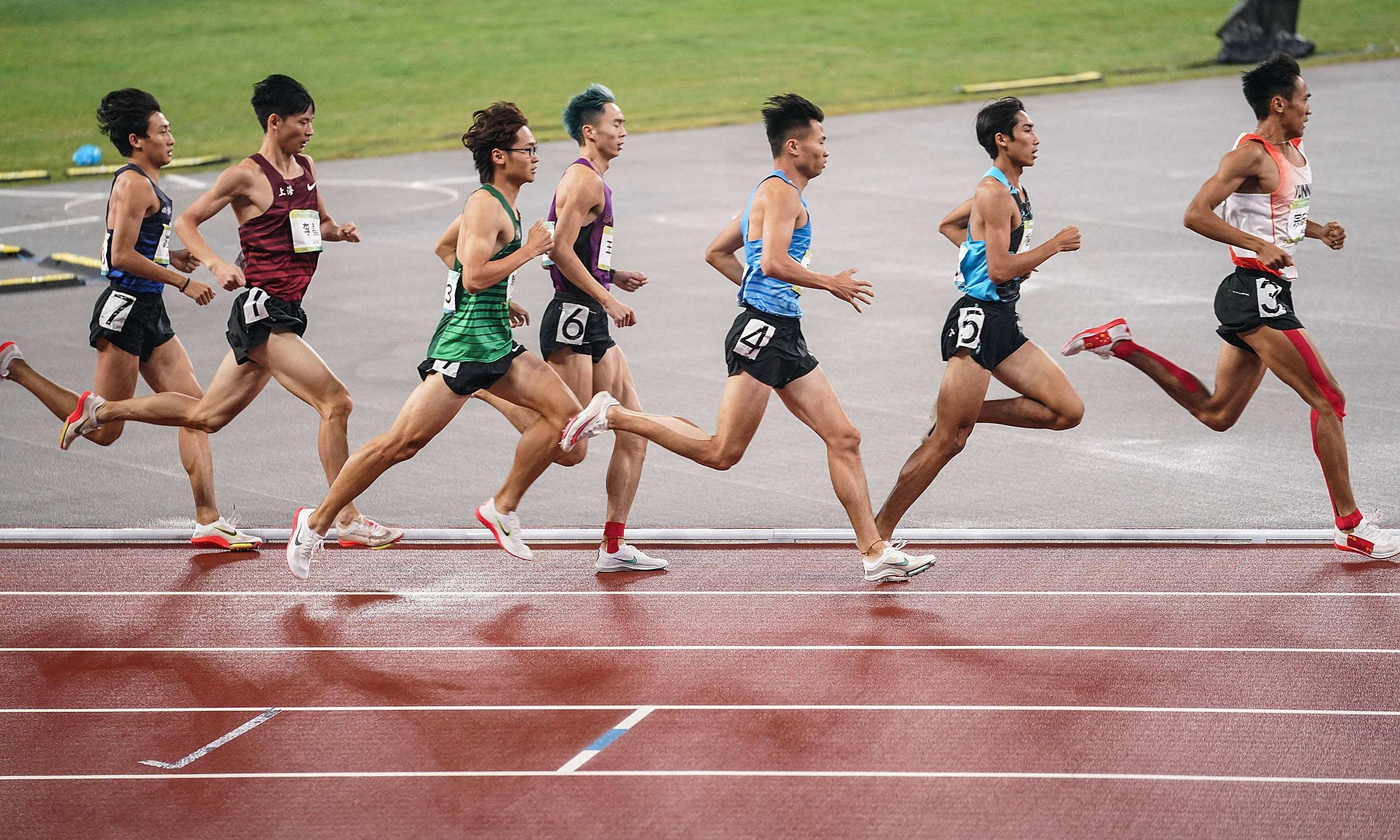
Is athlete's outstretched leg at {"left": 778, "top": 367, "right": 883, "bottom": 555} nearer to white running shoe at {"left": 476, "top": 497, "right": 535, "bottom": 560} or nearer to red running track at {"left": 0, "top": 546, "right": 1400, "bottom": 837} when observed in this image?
red running track at {"left": 0, "top": 546, "right": 1400, "bottom": 837}

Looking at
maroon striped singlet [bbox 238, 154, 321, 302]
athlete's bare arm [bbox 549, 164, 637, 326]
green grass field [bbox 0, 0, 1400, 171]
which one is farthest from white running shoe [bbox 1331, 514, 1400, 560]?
green grass field [bbox 0, 0, 1400, 171]

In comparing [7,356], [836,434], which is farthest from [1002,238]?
[7,356]

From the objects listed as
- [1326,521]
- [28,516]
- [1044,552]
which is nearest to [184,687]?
[28,516]

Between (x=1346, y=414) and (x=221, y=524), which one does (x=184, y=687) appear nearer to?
(x=221, y=524)

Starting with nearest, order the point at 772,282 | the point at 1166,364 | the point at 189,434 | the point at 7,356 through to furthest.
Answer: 1. the point at 772,282
2. the point at 1166,364
3. the point at 189,434
4. the point at 7,356

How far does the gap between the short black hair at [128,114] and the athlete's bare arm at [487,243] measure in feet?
6.61

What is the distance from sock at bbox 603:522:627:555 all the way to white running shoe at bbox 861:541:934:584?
4.20ft

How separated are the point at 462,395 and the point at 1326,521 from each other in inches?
185

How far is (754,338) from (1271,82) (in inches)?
115

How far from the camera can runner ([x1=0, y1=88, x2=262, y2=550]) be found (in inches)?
324

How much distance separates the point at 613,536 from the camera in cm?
816

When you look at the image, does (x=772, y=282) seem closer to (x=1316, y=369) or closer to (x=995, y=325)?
(x=995, y=325)

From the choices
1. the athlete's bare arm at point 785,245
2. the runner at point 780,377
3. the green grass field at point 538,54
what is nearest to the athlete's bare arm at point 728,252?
the runner at point 780,377

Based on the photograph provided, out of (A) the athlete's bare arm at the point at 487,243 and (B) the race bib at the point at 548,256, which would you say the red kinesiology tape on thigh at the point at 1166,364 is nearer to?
(B) the race bib at the point at 548,256
